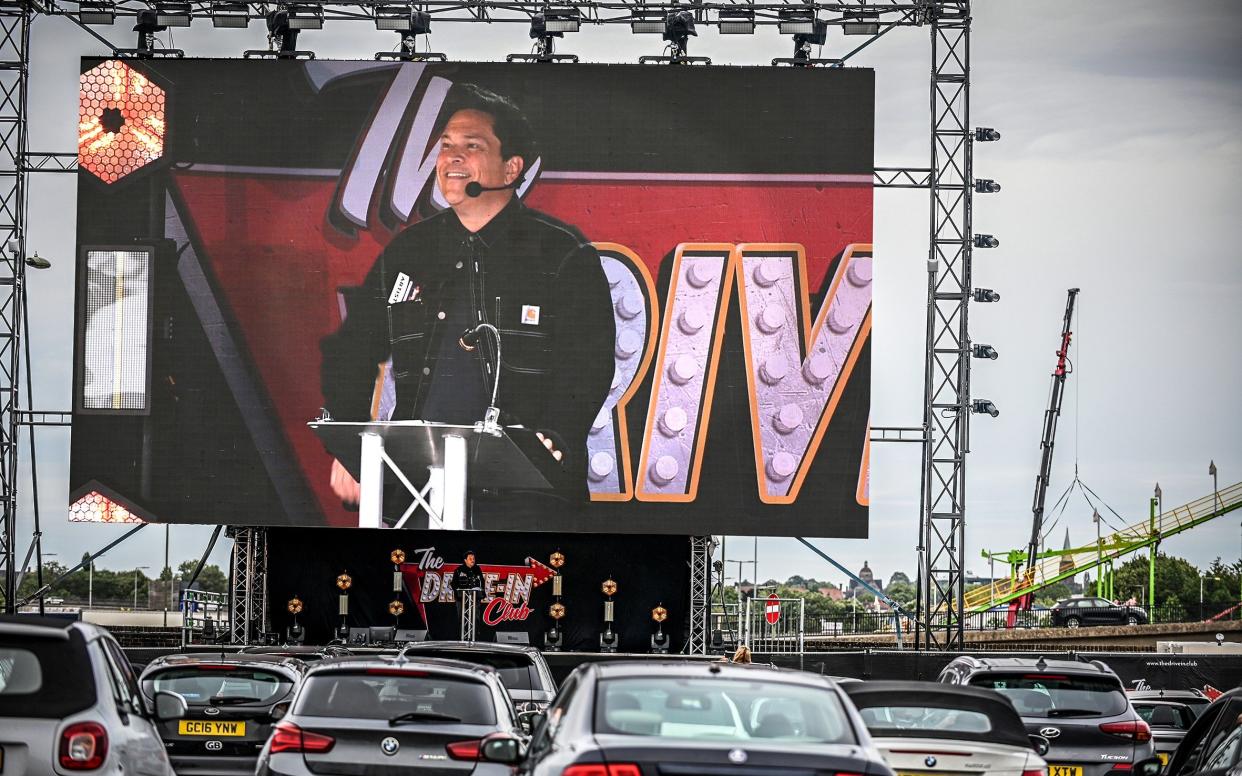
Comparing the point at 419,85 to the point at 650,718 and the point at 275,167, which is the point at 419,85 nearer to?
the point at 275,167

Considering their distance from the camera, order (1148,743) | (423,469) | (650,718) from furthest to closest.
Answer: (423,469)
(1148,743)
(650,718)

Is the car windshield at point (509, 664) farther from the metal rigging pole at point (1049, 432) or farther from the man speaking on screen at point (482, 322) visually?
the metal rigging pole at point (1049, 432)

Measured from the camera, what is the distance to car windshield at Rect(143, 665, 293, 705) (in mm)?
14422

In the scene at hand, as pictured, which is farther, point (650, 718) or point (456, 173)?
point (456, 173)

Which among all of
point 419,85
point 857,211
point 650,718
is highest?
point 419,85

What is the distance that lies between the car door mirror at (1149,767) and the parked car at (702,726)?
4.77 meters

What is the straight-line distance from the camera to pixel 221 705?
46.3 feet

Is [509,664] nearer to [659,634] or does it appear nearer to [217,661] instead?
[217,661]

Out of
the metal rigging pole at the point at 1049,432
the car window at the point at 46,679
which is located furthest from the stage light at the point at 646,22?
the metal rigging pole at the point at 1049,432

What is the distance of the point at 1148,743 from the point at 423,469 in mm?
16729

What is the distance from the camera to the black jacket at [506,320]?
96.0 feet

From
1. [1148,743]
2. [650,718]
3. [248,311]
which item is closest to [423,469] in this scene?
[248,311]

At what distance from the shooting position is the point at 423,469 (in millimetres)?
29047

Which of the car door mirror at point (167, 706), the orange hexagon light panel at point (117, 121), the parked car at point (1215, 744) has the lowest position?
the parked car at point (1215, 744)
